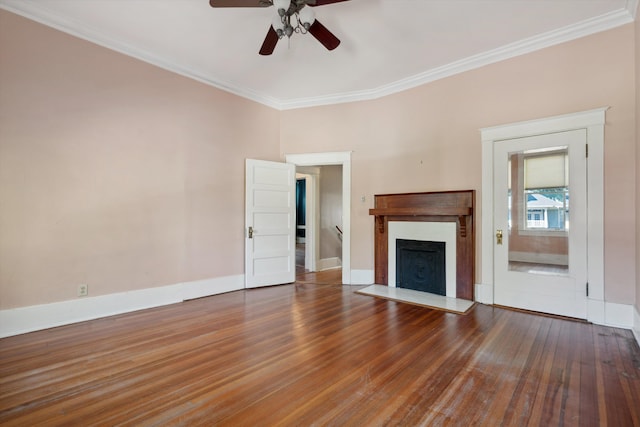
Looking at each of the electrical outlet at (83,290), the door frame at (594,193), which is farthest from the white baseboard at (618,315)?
the electrical outlet at (83,290)

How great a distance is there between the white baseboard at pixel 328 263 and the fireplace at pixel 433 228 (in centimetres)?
194

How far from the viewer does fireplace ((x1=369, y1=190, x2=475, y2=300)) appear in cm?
406

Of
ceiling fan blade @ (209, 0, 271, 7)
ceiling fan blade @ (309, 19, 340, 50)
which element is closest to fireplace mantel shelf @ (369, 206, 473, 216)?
ceiling fan blade @ (309, 19, 340, 50)

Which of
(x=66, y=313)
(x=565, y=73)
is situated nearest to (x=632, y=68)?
(x=565, y=73)

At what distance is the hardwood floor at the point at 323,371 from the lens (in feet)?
5.76

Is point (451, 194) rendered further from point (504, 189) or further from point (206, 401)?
point (206, 401)

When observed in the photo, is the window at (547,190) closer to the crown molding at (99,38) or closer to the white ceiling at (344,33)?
the white ceiling at (344,33)

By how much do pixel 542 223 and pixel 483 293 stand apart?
44.5 inches

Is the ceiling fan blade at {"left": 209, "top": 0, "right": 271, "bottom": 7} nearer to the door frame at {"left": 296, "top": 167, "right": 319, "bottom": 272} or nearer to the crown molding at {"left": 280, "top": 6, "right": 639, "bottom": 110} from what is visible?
the crown molding at {"left": 280, "top": 6, "right": 639, "bottom": 110}

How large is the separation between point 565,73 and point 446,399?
3764 millimetres

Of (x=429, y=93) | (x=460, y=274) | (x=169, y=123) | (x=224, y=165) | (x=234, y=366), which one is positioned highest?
(x=429, y=93)

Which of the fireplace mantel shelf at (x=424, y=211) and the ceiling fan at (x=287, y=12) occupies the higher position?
the ceiling fan at (x=287, y=12)

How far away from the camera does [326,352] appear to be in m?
2.55

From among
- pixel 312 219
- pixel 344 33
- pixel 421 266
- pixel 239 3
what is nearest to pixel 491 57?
pixel 344 33
